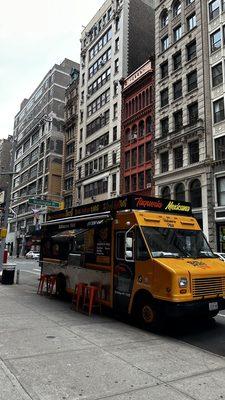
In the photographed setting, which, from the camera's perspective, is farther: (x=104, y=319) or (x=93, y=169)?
(x=93, y=169)

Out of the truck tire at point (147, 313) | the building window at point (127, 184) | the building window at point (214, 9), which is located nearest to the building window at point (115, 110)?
the building window at point (127, 184)

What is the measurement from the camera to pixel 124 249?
1023cm

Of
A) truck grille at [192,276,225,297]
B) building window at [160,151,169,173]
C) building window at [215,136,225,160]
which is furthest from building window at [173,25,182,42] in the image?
truck grille at [192,276,225,297]

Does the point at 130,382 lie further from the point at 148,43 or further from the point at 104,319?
the point at 148,43

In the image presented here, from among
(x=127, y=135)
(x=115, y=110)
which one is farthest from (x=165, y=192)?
(x=115, y=110)

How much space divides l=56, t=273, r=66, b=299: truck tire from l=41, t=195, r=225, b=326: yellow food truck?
2.75 ft

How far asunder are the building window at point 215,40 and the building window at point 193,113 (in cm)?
482

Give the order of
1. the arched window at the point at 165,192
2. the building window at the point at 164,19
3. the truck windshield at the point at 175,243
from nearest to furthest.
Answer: the truck windshield at the point at 175,243 → the arched window at the point at 165,192 → the building window at the point at 164,19

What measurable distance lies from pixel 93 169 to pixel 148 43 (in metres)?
19.1

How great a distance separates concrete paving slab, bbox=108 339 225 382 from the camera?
19.4 ft

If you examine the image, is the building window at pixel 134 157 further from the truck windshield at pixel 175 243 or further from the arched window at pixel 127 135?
the truck windshield at pixel 175 243

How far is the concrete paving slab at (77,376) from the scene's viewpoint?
4.96 metres

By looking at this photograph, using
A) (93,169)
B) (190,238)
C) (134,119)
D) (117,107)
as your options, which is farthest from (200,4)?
(190,238)

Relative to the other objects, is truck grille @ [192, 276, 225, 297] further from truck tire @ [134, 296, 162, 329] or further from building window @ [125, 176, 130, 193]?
building window @ [125, 176, 130, 193]
